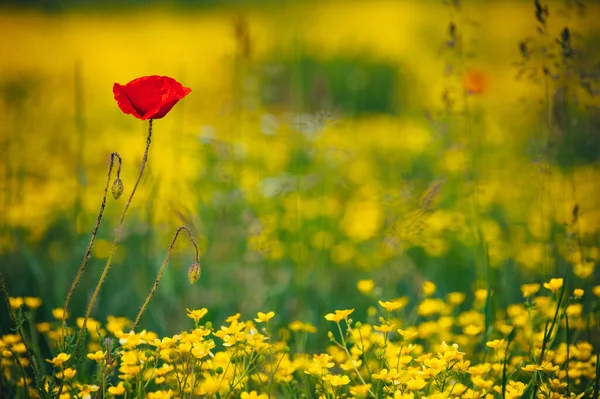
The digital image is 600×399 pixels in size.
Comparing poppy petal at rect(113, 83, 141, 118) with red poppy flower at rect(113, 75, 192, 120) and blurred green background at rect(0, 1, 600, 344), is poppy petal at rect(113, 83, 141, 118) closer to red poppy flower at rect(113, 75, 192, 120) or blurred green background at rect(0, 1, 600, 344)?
red poppy flower at rect(113, 75, 192, 120)

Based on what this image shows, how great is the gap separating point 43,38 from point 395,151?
6258 millimetres

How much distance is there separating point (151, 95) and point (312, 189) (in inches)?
97.1

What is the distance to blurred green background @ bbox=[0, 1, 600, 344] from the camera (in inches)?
95.5

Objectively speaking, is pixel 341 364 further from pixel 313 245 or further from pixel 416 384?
pixel 313 245

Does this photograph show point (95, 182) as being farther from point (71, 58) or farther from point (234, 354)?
point (71, 58)

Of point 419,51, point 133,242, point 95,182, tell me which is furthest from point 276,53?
point 133,242

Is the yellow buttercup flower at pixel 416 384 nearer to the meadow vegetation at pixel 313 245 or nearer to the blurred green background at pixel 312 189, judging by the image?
the meadow vegetation at pixel 313 245

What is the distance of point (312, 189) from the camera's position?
157 inches

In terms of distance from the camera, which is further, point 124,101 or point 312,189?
point 312,189

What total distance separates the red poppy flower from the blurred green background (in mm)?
810

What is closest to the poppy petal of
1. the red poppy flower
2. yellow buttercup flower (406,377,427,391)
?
the red poppy flower

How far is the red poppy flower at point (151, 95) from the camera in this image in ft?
5.06

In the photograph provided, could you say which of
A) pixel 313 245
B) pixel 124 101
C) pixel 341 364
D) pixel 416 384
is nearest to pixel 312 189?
pixel 313 245

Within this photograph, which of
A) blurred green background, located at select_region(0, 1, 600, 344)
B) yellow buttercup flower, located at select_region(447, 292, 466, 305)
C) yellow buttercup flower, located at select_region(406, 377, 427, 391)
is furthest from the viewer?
blurred green background, located at select_region(0, 1, 600, 344)
